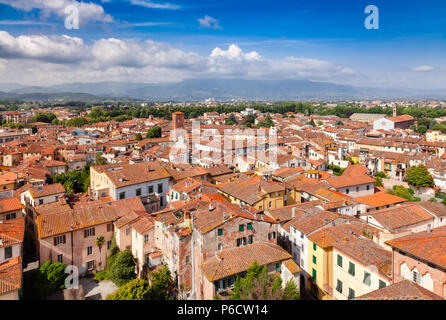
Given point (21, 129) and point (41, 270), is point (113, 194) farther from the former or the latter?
point (21, 129)

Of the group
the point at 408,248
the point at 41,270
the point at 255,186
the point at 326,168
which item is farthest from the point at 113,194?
the point at 326,168

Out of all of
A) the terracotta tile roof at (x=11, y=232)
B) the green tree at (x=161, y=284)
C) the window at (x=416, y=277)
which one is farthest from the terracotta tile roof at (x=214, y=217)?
the terracotta tile roof at (x=11, y=232)

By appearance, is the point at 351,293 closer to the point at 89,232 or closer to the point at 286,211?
the point at 286,211

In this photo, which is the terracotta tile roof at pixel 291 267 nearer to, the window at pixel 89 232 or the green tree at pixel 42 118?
the window at pixel 89 232

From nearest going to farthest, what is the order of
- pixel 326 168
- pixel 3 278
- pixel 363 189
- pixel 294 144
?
pixel 3 278 → pixel 363 189 → pixel 326 168 → pixel 294 144

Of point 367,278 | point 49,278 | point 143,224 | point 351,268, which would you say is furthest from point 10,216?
point 367,278

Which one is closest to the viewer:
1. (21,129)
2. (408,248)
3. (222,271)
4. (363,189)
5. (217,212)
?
(408,248)
